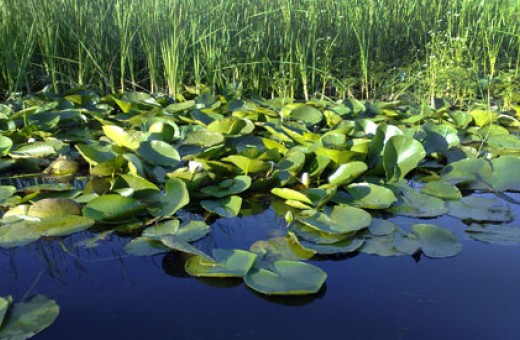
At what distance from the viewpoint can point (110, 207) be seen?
5.88ft

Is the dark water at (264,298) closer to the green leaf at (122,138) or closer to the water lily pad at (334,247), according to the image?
the water lily pad at (334,247)

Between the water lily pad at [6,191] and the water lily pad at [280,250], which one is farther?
the water lily pad at [6,191]

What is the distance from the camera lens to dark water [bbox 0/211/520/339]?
131cm

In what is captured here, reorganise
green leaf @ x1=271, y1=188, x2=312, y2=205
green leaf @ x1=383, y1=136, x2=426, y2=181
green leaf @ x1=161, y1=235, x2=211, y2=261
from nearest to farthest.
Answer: green leaf @ x1=161, y1=235, x2=211, y2=261 → green leaf @ x1=271, y1=188, x2=312, y2=205 → green leaf @ x1=383, y1=136, x2=426, y2=181

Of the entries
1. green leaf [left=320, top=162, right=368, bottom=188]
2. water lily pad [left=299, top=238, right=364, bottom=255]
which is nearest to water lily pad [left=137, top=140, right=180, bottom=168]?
green leaf [left=320, top=162, right=368, bottom=188]

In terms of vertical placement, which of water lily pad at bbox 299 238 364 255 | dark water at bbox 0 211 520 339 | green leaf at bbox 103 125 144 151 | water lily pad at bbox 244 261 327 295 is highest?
green leaf at bbox 103 125 144 151

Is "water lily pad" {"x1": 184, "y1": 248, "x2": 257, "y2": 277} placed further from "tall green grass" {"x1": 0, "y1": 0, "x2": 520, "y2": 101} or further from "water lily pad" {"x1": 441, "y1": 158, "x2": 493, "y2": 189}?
"tall green grass" {"x1": 0, "y1": 0, "x2": 520, "y2": 101}

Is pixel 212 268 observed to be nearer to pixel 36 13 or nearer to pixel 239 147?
pixel 239 147

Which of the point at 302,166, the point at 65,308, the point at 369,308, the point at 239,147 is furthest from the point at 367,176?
the point at 65,308

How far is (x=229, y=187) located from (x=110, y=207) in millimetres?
458

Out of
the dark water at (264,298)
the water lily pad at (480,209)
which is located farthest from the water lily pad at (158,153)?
the water lily pad at (480,209)

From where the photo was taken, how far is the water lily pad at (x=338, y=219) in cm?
174

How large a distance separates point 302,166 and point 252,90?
5.36ft

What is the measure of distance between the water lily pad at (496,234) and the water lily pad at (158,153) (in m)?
1.15
